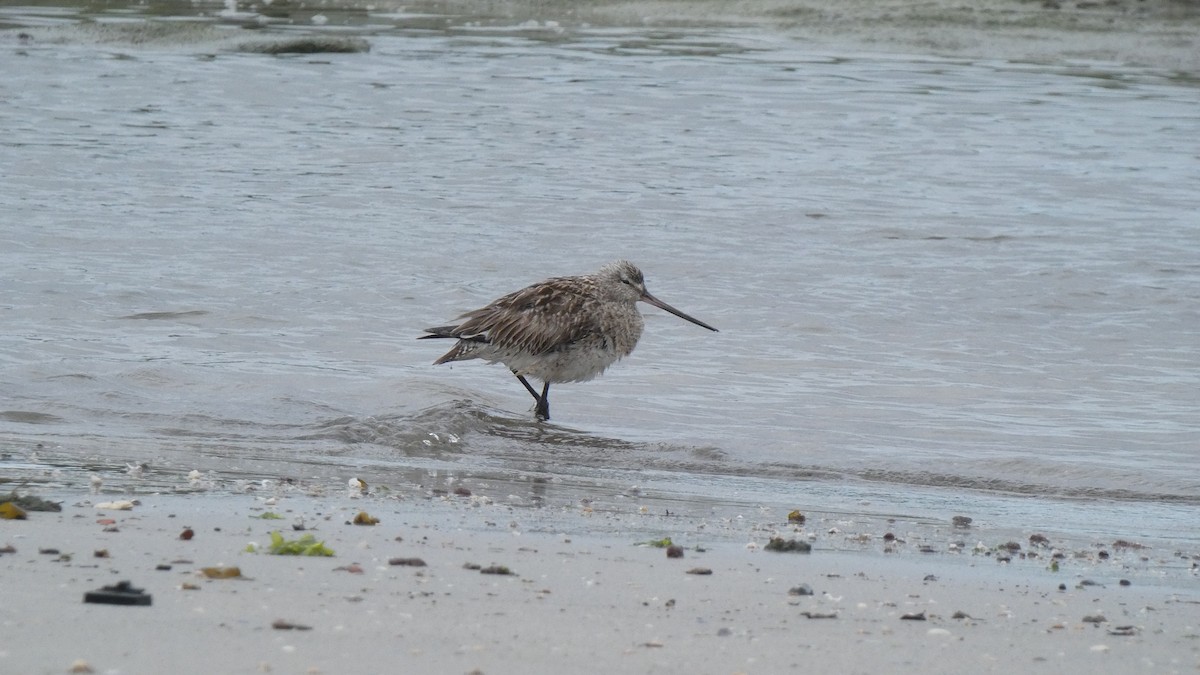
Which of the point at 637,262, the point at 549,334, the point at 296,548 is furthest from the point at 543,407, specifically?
the point at 637,262

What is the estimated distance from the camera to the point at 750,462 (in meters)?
8.59

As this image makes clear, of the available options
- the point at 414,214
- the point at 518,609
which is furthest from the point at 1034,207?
the point at 518,609

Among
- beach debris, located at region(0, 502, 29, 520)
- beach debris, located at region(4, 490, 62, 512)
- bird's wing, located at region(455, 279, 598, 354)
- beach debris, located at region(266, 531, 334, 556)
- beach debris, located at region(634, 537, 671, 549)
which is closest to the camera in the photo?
beach debris, located at region(266, 531, 334, 556)

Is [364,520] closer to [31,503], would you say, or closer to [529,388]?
[31,503]

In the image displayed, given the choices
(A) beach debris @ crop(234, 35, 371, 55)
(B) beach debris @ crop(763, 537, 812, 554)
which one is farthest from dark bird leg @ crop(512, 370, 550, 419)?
(A) beach debris @ crop(234, 35, 371, 55)

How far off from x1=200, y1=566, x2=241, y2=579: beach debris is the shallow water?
1764 millimetres

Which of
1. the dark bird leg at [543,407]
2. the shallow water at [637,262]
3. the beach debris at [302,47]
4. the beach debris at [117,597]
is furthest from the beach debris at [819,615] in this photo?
the beach debris at [302,47]

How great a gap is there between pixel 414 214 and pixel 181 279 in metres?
3.33

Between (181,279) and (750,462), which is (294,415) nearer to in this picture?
(750,462)

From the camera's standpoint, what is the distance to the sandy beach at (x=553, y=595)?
4.68 meters

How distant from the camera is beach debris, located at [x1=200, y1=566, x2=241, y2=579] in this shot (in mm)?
5262

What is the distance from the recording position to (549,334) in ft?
32.1

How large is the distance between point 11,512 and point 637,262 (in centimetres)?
876

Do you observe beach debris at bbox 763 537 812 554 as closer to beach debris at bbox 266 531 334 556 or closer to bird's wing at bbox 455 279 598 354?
beach debris at bbox 266 531 334 556
